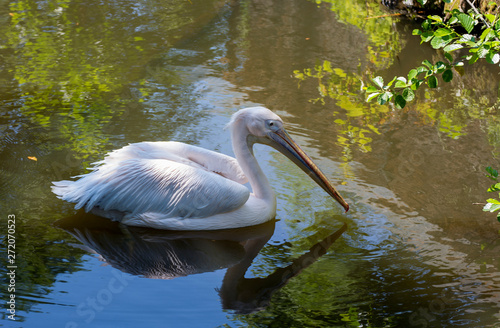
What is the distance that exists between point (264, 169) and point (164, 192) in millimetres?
1092

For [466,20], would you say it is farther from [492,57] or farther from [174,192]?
[174,192]

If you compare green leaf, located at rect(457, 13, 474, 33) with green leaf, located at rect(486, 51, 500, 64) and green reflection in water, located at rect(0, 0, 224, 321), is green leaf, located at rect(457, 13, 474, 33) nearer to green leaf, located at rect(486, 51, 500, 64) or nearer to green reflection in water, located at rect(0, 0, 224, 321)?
green leaf, located at rect(486, 51, 500, 64)

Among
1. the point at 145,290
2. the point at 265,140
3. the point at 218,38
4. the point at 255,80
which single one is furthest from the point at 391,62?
the point at 145,290

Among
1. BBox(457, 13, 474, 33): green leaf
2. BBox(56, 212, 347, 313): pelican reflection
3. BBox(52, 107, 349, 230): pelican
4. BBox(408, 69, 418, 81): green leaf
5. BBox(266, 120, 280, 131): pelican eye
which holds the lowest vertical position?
BBox(56, 212, 347, 313): pelican reflection

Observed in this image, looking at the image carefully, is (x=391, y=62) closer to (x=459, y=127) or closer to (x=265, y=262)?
(x=459, y=127)

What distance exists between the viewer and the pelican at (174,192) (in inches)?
150

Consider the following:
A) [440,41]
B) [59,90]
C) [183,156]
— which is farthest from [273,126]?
[59,90]

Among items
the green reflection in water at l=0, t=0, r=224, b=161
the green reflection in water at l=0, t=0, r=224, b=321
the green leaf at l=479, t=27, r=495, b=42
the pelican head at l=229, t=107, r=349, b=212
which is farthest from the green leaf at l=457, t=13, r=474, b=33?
the green reflection in water at l=0, t=0, r=224, b=161

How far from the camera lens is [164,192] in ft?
12.5

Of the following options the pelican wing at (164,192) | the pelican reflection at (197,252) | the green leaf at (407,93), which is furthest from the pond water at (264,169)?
the green leaf at (407,93)

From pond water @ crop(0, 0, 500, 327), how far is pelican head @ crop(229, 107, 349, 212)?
0.24 m

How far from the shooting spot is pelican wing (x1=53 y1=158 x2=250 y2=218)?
12.5ft

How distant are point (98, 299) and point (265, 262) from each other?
1027mm

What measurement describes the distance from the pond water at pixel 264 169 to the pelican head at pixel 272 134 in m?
0.24
